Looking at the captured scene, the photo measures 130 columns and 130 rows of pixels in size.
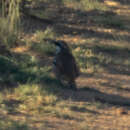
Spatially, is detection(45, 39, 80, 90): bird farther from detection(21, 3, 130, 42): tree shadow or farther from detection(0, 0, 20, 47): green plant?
detection(21, 3, 130, 42): tree shadow

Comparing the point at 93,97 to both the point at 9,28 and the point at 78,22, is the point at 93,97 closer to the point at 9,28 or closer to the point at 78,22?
the point at 9,28

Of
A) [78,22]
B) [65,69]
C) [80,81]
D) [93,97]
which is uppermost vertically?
[78,22]

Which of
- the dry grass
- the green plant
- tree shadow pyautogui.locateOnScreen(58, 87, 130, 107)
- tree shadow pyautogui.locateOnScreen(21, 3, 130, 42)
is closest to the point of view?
the dry grass

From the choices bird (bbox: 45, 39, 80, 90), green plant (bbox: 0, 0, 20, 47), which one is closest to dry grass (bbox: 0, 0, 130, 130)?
bird (bbox: 45, 39, 80, 90)

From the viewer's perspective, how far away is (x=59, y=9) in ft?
46.9

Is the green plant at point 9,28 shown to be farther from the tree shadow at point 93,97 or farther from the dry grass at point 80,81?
the tree shadow at point 93,97

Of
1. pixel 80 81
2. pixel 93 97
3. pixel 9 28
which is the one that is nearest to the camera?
pixel 93 97

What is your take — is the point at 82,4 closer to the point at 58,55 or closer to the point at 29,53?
the point at 29,53

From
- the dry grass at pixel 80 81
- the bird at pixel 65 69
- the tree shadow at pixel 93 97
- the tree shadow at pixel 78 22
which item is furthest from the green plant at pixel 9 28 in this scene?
the tree shadow at pixel 93 97

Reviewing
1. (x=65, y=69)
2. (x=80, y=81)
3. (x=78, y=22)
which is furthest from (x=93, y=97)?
(x=78, y=22)

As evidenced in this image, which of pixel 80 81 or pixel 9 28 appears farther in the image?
pixel 9 28

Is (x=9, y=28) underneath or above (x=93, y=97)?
above

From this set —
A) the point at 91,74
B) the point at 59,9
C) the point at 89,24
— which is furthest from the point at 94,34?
the point at 91,74

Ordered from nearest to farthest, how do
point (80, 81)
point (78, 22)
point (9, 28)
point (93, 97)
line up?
point (93, 97) → point (80, 81) → point (9, 28) → point (78, 22)
